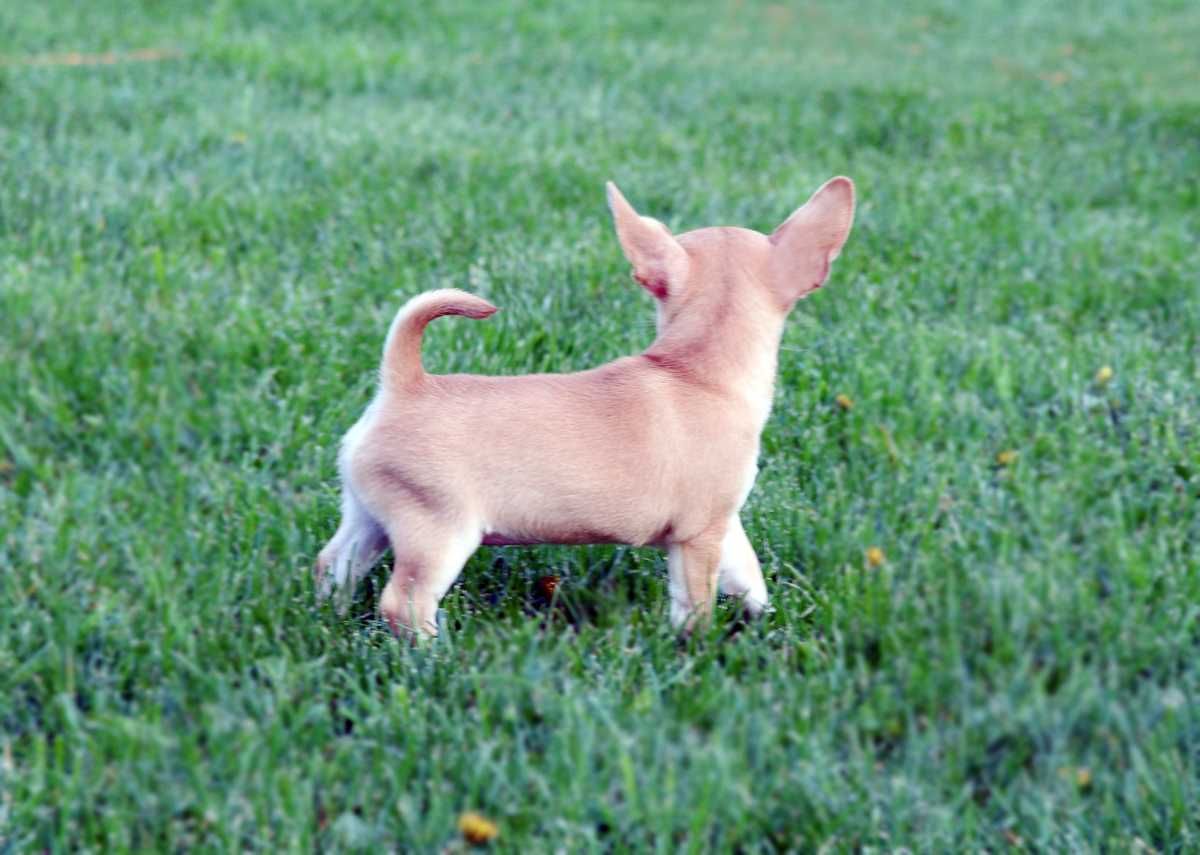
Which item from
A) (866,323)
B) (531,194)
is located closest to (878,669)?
(866,323)

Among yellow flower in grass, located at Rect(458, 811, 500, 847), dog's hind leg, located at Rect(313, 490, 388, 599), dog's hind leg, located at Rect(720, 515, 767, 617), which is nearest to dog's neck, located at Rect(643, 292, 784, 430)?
dog's hind leg, located at Rect(720, 515, 767, 617)

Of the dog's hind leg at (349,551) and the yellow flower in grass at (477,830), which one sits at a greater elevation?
the dog's hind leg at (349,551)

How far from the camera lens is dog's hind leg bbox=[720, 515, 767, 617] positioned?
3035mm

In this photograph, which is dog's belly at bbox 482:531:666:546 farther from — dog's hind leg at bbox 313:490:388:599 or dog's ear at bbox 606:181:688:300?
dog's ear at bbox 606:181:688:300

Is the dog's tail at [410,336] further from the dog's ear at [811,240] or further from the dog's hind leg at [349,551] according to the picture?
the dog's ear at [811,240]

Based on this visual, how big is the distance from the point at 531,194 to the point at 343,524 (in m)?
A: 2.95

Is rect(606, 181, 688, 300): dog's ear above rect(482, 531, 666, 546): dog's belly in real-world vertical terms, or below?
above

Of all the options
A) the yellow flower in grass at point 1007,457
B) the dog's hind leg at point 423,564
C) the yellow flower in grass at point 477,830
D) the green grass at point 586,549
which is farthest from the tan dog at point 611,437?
the yellow flower in grass at point 1007,457

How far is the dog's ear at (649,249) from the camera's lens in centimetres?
281

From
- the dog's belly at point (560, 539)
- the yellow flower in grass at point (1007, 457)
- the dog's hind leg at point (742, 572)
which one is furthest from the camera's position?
the yellow flower in grass at point (1007, 457)

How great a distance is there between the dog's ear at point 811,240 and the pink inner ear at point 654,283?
0.23 meters

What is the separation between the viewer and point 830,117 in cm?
745

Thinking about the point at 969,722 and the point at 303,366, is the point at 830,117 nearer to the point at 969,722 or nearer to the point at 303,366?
the point at 303,366

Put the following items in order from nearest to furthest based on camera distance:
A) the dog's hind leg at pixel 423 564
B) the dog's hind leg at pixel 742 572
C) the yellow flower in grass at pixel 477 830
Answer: the yellow flower in grass at pixel 477 830 → the dog's hind leg at pixel 423 564 → the dog's hind leg at pixel 742 572
